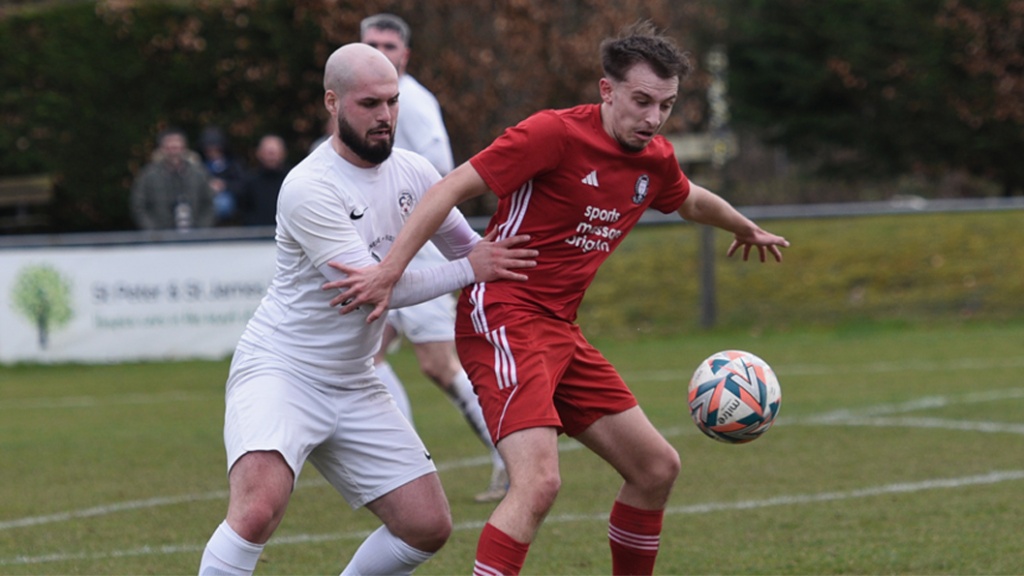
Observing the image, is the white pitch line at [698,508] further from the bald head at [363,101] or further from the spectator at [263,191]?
the spectator at [263,191]

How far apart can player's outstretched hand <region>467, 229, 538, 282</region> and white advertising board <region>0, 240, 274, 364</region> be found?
10175mm

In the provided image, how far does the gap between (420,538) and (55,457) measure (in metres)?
5.56

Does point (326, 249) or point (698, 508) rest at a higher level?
point (326, 249)

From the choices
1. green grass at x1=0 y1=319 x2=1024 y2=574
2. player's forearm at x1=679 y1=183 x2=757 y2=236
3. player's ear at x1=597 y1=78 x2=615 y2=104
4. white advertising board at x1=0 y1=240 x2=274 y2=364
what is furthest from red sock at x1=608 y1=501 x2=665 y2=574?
white advertising board at x1=0 y1=240 x2=274 y2=364

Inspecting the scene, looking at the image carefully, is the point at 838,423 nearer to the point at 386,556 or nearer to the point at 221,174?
the point at 386,556

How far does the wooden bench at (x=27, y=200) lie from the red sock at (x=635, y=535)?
19018 mm

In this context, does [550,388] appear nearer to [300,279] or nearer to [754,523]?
[300,279]

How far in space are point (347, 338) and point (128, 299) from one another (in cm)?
1079

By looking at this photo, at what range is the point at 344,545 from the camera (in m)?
6.57

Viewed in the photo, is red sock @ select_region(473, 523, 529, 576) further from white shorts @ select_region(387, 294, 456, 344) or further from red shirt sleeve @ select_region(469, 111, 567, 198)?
Result: white shorts @ select_region(387, 294, 456, 344)

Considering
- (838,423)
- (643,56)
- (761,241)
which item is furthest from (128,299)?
(643,56)

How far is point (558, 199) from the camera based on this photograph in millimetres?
5070

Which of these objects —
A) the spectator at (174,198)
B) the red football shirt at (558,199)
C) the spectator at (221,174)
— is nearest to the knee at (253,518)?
the red football shirt at (558,199)

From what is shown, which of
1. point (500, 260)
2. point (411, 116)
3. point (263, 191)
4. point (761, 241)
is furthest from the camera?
point (263, 191)
